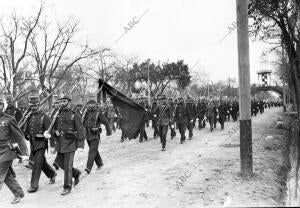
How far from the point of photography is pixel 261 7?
16094 mm

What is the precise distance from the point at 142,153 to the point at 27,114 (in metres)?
5.14

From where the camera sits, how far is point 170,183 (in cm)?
798

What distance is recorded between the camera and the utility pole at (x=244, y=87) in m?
8.14

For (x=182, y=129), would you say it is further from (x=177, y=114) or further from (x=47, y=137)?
(x=47, y=137)

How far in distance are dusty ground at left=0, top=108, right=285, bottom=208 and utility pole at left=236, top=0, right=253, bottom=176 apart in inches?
15.6

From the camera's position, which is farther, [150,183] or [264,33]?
[264,33]

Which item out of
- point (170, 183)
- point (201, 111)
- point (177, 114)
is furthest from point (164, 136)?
point (201, 111)

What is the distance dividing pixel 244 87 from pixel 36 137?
456 cm

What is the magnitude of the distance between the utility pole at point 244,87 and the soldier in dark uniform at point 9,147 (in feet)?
14.6

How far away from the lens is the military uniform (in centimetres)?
780

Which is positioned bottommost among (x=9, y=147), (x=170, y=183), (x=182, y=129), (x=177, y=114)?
(x=170, y=183)

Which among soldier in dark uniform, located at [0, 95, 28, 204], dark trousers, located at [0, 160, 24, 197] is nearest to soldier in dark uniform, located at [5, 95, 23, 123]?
soldier in dark uniform, located at [0, 95, 28, 204]

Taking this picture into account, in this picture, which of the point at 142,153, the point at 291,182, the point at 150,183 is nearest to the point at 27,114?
the point at 150,183

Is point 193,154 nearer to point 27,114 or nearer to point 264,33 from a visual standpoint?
point 27,114
